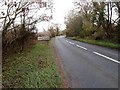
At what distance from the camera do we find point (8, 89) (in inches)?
333

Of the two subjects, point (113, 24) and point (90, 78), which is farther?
point (113, 24)

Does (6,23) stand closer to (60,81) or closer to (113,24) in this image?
(60,81)

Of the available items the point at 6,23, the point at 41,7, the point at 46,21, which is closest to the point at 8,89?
the point at 6,23

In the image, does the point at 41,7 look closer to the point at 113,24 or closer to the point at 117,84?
the point at 117,84

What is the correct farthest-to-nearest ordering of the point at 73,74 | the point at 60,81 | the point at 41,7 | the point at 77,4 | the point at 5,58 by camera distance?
the point at 77,4
the point at 41,7
the point at 5,58
the point at 73,74
the point at 60,81

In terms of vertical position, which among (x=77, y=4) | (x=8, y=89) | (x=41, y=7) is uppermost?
(x=77, y=4)

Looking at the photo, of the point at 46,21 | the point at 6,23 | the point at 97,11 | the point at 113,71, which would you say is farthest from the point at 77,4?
the point at 113,71

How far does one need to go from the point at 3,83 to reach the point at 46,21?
1349 centimetres

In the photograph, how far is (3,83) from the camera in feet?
30.6

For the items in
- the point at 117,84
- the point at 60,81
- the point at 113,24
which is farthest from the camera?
the point at 113,24

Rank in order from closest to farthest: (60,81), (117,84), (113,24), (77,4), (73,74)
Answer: (117,84) < (60,81) < (73,74) < (113,24) < (77,4)

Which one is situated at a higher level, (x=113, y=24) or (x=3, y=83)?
(x=113, y=24)

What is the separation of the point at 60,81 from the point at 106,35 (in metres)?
30.1

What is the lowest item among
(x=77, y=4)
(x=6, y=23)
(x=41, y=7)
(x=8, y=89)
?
(x=8, y=89)
